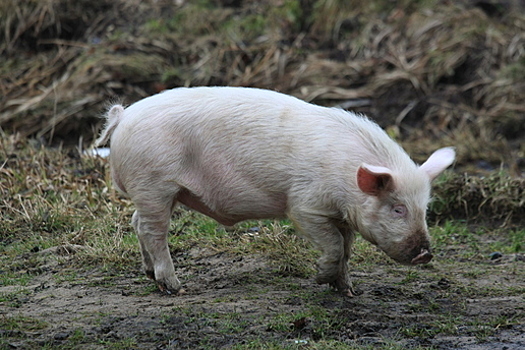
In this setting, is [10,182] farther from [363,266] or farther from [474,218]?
[474,218]

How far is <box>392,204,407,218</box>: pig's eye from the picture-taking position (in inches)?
187

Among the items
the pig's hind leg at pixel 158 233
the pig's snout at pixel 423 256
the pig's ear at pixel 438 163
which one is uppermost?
the pig's ear at pixel 438 163

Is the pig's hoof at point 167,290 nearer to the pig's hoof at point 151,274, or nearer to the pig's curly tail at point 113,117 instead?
the pig's hoof at point 151,274

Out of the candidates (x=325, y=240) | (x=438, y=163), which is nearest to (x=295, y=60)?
(x=438, y=163)

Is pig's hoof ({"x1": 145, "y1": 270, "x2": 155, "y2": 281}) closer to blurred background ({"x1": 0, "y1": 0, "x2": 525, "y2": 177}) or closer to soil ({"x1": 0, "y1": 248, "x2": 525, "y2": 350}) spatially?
soil ({"x1": 0, "y1": 248, "x2": 525, "y2": 350})

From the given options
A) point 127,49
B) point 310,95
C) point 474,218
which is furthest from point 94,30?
point 474,218

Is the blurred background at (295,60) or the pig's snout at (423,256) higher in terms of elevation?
the pig's snout at (423,256)

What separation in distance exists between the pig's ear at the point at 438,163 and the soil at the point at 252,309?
2.54 feet

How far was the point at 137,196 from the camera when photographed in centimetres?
500

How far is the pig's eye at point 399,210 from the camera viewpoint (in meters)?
4.74

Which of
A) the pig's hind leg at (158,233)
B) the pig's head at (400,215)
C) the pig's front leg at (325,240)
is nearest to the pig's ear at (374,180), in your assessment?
the pig's head at (400,215)

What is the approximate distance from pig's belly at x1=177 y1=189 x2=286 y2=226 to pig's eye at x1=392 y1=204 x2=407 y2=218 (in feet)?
2.13

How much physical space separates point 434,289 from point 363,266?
62 cm

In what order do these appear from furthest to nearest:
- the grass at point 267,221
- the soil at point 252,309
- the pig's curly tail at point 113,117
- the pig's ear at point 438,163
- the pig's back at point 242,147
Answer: the pig's curly tail at point 113,117, the pig's ear at point 438,163, the pig's back at point 242,147, the grass at point 267,221, the soil at point 252,309
